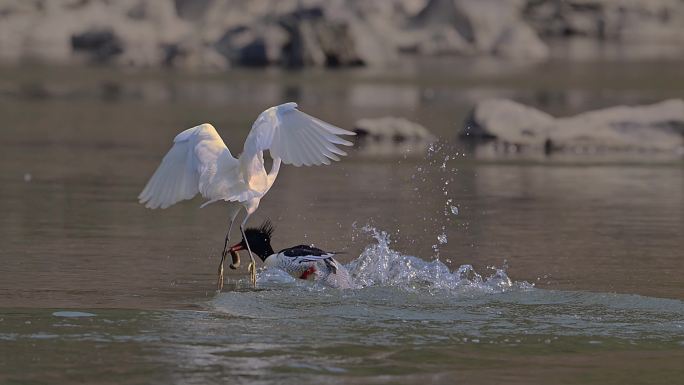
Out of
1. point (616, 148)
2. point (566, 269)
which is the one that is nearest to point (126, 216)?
point (566, 269)

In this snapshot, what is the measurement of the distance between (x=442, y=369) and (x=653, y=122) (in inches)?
512

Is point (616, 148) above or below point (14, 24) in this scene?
below

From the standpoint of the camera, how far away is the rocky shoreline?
40438mm

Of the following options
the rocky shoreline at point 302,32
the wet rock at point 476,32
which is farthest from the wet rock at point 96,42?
the wet rock at point 476,32

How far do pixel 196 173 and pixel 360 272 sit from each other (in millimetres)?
1458

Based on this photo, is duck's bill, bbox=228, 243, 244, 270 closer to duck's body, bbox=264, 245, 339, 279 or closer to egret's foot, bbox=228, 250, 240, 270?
egret's foot, bbox=228, 250, 240, 270

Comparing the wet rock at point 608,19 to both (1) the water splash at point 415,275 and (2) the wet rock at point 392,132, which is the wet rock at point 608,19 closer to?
(2) the wet rock at point 392,132

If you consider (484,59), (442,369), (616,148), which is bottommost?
(442,369)

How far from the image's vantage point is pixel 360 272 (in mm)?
11617

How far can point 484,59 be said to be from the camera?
151 ft

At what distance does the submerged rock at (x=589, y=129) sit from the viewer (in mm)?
20391

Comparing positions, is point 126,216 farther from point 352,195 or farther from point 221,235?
point 352,195

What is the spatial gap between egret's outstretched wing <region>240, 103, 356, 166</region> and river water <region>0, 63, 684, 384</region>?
0.95 metres

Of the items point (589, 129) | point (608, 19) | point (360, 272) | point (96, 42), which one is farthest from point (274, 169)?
point (608, 19)
